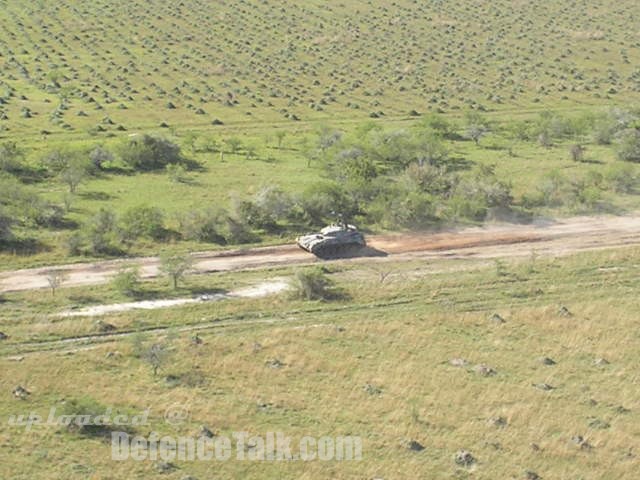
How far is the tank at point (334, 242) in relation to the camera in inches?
1745

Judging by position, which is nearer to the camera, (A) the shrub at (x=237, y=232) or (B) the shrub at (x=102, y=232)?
(B) the shrub at (x=102, y=232)

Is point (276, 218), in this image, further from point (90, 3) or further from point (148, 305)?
point (90, 3)

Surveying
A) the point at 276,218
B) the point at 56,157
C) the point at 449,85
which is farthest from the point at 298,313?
the point at 449,85

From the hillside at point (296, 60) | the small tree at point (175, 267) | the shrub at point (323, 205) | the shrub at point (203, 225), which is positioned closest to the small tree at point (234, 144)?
the hillside at point (296, 60)

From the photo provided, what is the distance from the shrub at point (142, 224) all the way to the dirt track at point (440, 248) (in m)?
3.17

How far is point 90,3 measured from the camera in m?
121

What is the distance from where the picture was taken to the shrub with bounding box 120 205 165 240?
45.7m

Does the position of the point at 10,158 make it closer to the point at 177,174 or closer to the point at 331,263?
the point at 177,174

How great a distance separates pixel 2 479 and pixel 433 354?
18.3 metres

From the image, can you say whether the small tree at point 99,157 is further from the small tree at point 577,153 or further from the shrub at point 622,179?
the shrub at point 622,179

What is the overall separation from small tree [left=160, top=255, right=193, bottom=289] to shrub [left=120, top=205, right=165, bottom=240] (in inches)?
221

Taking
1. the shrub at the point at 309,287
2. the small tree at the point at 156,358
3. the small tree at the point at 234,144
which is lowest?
the small tree at the point at 156,358

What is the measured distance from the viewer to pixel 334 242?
1754 inches

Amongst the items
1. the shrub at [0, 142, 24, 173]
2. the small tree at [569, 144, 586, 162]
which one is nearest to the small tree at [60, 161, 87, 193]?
the shrub at [0, 142, 24, 173]
